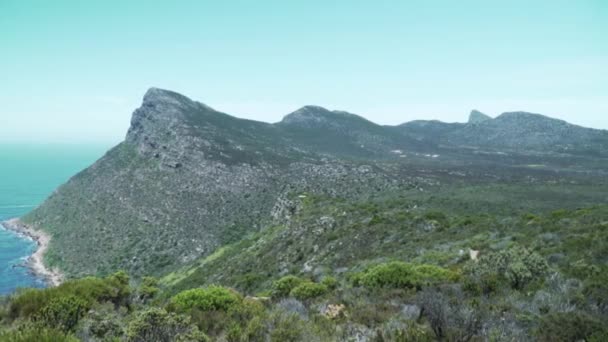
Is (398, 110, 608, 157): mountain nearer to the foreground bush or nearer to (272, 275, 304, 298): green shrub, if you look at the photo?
(272, 275, 304, 298): green shrub

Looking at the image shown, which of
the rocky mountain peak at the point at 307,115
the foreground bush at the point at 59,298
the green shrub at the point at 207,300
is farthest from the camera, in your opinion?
the rocky mountain peak at the point at 307,115

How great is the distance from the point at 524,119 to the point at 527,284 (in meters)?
148

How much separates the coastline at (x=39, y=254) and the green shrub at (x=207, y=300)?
47171 mm

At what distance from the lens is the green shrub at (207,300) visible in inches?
437

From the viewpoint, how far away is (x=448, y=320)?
26.4ft

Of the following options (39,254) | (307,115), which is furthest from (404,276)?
(307,115)

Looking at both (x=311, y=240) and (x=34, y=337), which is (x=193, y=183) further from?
(x=34, y=337)

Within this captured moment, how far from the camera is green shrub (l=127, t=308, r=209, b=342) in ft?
26.2

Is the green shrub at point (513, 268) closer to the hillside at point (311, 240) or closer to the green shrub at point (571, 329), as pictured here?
the hillside at point (311, 240)

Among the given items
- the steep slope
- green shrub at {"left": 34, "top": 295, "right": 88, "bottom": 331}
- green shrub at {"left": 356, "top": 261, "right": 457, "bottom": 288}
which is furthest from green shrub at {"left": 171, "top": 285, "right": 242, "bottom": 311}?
the steep slope

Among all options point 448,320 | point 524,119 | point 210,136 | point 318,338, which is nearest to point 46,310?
point 318,338

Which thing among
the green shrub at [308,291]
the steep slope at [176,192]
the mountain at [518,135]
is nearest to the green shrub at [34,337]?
the green shrub at [308,291]

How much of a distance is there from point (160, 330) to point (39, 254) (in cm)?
6738

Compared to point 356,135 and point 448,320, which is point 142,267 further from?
point 356,135
